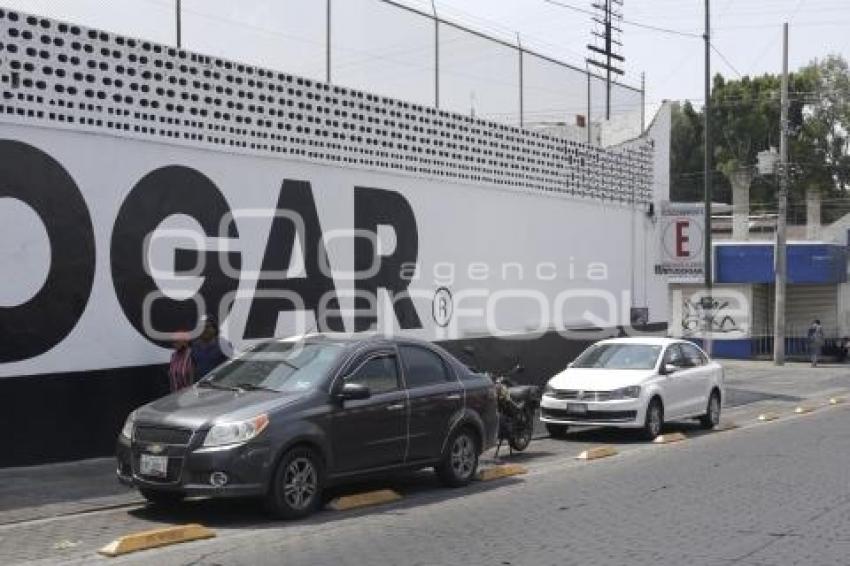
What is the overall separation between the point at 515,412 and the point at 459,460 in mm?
2532

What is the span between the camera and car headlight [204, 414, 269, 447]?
341 inches

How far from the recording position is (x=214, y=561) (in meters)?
7.47

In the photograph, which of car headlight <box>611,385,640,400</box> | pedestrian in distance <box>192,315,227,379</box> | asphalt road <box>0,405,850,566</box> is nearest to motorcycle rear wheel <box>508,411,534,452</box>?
asphalt road <box>0,405,850,566</box>

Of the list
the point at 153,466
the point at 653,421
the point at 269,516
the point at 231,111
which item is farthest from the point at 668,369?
the point at 153,466

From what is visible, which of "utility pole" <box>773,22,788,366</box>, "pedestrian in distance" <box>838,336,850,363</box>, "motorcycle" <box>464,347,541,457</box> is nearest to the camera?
"motorcycle" <box>464,347,541,457</box>

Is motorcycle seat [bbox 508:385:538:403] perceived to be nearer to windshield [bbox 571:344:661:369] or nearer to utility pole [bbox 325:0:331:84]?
windshield [bbox 571:344:661:369]

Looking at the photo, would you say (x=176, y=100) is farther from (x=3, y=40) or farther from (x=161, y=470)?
(x=161, y=470)

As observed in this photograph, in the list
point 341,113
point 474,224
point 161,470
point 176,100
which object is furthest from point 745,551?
point 474,224

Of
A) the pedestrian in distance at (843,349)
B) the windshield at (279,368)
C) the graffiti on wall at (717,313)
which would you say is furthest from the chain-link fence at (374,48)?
the pedestrian in distance at (843,349)

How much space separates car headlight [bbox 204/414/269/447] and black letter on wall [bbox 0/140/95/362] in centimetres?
392

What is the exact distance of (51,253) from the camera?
11.8 metres

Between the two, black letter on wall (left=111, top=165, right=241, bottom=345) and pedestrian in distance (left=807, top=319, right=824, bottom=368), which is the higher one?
black letter on wall (left=111, top=165, right=241, bottom=345)

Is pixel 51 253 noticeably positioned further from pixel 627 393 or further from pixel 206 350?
pixel 627 393

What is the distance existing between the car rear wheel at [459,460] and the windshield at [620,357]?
562 cm
